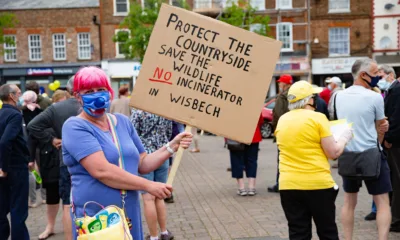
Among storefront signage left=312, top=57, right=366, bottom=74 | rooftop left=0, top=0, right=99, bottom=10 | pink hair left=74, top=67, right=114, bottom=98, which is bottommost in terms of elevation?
pink hair left=74, top=67, right=114, bottom=98

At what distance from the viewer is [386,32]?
3694 centimetres

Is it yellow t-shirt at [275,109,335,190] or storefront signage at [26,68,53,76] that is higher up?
storefront signage at [26,68,53,76]

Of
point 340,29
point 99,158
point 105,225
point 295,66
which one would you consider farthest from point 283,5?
point 105,225

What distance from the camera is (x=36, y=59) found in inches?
1524

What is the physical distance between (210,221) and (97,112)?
4.59m

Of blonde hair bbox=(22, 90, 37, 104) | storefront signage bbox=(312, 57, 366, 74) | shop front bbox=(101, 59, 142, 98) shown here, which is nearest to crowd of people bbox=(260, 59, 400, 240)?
blonde hair bbox=(22, 90, 37, 104)

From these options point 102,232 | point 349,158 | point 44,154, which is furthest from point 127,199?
point 44,154

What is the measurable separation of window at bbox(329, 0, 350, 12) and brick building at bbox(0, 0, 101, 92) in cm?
1654

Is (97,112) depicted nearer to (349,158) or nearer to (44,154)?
(349,158)

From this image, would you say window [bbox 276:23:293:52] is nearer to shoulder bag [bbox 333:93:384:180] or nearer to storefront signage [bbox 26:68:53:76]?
storefront signage [bbox 26:68:53:76]

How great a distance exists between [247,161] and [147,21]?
25.3 metres

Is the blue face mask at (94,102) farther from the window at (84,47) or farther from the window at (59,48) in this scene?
the window at (59,48)

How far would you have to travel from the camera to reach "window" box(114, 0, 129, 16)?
1543 inches

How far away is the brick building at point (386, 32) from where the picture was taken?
120ft
